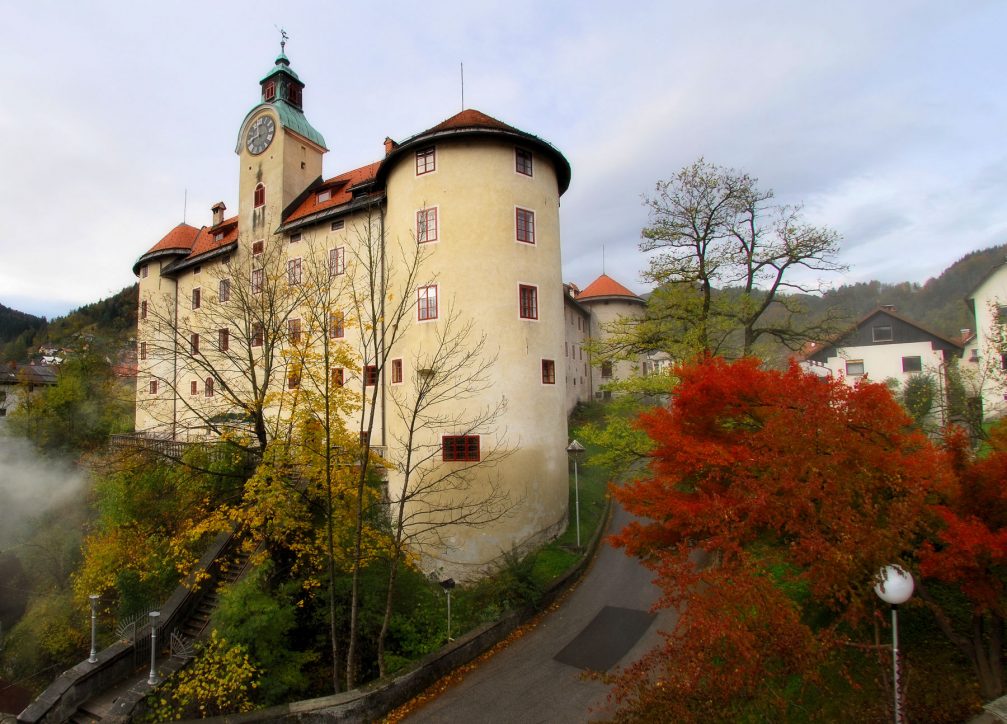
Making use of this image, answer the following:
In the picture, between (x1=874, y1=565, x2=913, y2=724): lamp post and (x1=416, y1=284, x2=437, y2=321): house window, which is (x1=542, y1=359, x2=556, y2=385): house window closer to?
(x1=416, y1=284, x2=437, y2=321): house window

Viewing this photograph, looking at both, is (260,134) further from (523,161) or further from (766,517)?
(766,517)

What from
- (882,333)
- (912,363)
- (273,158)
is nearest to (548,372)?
(273,158)

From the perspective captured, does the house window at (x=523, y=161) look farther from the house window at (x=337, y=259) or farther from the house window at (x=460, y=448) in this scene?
the house window at (x=460, y=448)

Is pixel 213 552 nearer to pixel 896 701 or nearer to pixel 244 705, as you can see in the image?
pixel 244 705

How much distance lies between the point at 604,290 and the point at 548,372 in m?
33.1

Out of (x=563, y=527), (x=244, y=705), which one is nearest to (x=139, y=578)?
(x=244, y=705)

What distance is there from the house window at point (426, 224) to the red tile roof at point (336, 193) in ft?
24.5

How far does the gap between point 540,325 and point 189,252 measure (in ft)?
90.0

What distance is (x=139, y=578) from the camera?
16.0 m

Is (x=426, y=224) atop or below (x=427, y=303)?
atop

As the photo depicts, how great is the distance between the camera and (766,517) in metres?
7.88

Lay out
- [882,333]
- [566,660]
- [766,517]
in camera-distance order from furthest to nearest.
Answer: [882,333] → [566,660] → [766,517]

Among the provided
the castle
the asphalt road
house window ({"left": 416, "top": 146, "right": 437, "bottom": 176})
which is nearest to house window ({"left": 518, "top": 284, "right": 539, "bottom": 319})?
the castle

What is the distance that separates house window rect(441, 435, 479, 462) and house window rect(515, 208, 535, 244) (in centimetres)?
728
